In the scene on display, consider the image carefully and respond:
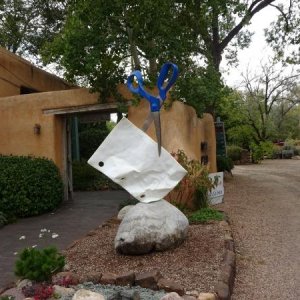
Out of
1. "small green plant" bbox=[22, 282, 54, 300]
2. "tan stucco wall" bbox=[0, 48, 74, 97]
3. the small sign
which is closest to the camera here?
"small green plant" bbox=[22, 282, 54, 300]

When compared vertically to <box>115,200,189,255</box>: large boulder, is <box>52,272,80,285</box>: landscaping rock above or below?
below

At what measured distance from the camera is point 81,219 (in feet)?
28.3

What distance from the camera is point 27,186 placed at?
29.6 ft

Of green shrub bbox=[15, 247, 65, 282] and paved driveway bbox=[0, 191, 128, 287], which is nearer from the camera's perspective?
green shrub bbox=[15, 247, 65, 282]

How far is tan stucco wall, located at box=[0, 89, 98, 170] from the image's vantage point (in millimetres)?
10219

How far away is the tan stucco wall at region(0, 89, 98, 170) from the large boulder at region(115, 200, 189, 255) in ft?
16.8

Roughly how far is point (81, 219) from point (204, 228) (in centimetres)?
291

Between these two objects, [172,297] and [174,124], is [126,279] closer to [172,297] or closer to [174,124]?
[172,297]

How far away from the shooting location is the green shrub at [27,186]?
888cm

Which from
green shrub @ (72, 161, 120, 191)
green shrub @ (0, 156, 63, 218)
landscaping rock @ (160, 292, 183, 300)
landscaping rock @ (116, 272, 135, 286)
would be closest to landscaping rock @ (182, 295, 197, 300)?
landscaping rock @ (160, 292, 183, 300)

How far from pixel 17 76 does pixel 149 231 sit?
8.38 meters

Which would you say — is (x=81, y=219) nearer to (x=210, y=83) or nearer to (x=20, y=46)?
(x=210, y=83)

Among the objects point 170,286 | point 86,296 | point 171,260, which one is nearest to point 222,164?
point 171,260

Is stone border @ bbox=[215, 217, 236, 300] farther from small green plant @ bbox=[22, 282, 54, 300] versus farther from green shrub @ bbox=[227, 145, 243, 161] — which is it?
green shrub @ bbox=[227, 145, 243, 161]
